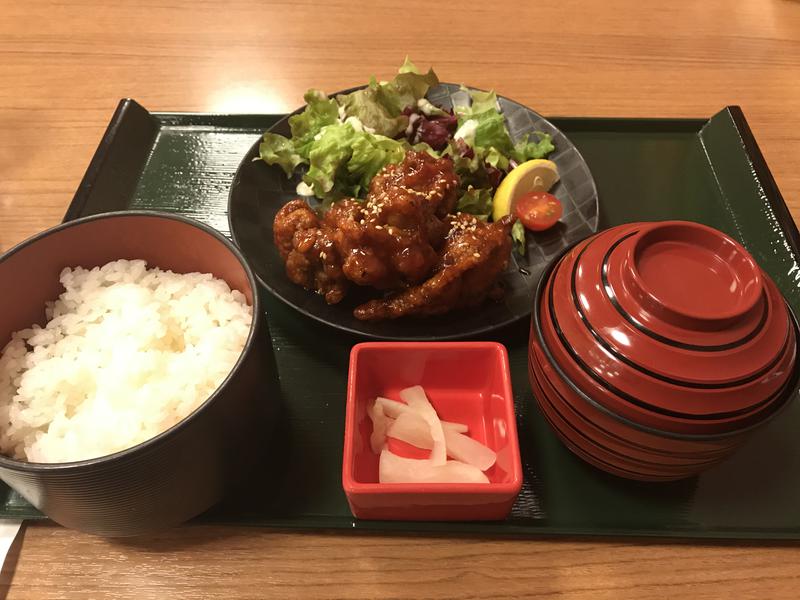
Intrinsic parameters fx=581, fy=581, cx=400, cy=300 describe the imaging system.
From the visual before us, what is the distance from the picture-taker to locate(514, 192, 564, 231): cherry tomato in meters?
2.07

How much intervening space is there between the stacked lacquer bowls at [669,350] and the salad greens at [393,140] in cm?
81

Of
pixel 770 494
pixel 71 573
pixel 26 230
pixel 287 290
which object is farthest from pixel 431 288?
pixel 26 230

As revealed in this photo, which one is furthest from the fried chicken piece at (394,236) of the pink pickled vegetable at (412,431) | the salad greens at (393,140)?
the pink pickled vegetable at (412,431)

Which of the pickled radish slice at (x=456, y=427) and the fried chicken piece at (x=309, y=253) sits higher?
the fried chicken piece at (x=309, y=253)

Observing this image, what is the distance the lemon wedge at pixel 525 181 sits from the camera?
7.04 feet

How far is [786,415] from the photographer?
159 cm

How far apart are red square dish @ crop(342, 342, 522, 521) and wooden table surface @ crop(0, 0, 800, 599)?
0.14 meters

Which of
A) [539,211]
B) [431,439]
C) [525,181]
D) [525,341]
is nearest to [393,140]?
[525,181]

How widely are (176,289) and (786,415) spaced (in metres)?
1.69

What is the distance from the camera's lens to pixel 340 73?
290cm

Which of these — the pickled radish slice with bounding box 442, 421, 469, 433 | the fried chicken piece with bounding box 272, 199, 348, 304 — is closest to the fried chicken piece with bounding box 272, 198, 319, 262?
the fried chicken piece with bounding box 272, 199, 348, 304

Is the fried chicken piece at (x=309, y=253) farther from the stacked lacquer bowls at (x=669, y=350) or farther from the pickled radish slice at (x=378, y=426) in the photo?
the stacked lacquer bowls at (x=669, y=350)

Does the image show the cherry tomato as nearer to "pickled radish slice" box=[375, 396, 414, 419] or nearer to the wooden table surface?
the wooden table surface

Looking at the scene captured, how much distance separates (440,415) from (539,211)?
2.88 ft
